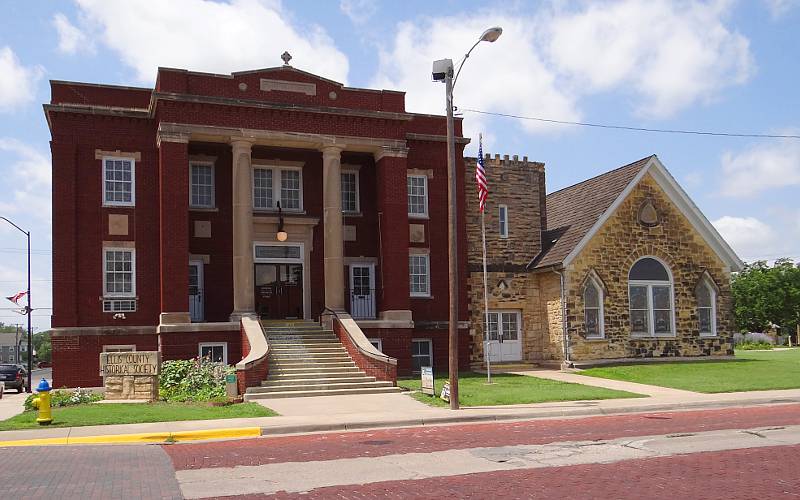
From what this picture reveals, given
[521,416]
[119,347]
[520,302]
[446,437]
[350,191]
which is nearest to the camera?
[446,437]

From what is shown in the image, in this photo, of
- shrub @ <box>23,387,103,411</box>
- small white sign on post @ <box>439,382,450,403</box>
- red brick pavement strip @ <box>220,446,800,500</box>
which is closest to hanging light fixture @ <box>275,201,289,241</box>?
shrub @ <box>23,387,103,411</box>

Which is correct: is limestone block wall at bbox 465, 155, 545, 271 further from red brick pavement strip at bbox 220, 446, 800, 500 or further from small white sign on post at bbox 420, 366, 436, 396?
red brick pavement strip at bbox 220, 446, 800, 500

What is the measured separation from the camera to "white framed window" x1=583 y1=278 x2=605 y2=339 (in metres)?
30.5

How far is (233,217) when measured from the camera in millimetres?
26562

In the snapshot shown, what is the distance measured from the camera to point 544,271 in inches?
1241

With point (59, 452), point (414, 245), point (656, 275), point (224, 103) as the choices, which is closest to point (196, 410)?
point (59, 452)

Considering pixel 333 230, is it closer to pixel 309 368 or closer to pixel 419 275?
pixel 419 275

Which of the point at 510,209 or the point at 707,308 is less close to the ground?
the point at 510,209

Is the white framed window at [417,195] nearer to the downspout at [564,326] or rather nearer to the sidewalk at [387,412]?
the downspout at [564,326]

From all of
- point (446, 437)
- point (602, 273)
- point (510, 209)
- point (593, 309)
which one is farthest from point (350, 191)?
point (446, 437)

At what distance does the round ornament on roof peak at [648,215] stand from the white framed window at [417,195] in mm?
8556

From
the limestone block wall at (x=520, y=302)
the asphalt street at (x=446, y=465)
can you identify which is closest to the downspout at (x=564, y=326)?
the limestone block wall at (x=520, y=302)

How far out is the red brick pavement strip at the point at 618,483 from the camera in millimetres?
9227

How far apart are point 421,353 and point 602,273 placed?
7501 millimetres
